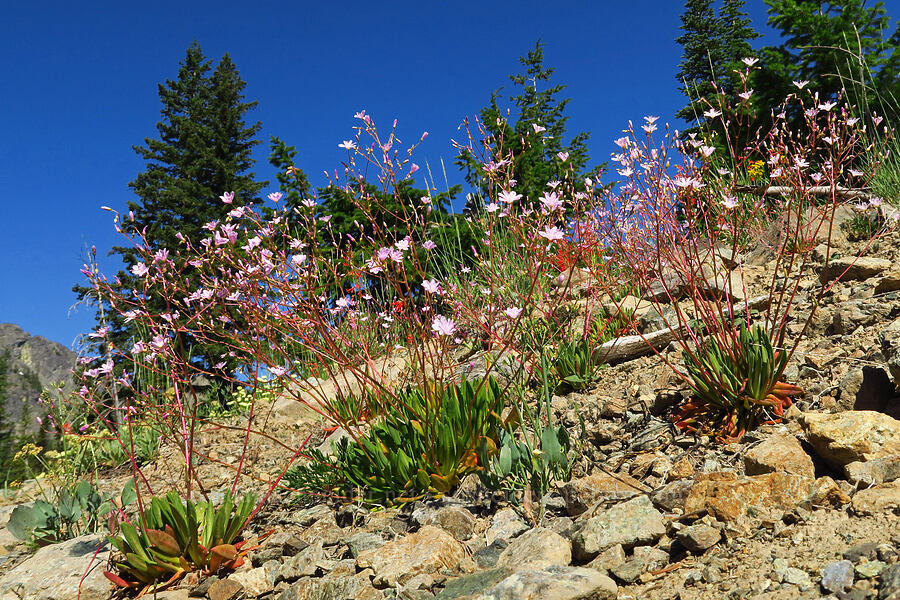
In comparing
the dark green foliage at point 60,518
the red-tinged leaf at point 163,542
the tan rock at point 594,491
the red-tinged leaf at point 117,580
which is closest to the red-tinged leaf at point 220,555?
the red-tinged leaf at point 163,542

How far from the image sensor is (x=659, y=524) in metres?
2.11

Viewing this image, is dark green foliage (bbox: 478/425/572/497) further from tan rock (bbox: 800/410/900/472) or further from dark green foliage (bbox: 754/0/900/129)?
dark green foliage (bbox: 754/0/900/129)

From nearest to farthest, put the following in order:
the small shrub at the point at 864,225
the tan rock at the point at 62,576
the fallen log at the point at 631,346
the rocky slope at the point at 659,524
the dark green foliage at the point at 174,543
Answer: the rocky slope at the point at 659,524 < the dark green foliage at the point at 174,543 < the tan rock at the point at 62,576 < the fallen log at the point at 631,346 < the small shrub at the point at 864,225

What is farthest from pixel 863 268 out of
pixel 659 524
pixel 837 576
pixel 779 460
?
pixel 837 576

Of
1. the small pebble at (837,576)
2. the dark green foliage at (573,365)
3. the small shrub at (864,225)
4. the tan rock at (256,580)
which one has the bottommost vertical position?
the small pebble at (837,576)

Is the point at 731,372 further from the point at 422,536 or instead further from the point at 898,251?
the point at 898,251

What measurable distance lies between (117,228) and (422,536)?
2554mm

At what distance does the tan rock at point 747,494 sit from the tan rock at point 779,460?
89mm

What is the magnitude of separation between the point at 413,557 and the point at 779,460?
1.49m

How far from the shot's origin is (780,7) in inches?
528

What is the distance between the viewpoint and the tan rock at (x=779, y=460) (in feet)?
7.16

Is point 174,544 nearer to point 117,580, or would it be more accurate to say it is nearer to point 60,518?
point 117,580

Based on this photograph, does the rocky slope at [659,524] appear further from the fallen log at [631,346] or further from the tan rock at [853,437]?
the fallen log at [631,346]

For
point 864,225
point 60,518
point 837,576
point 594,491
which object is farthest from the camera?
point 864,225
